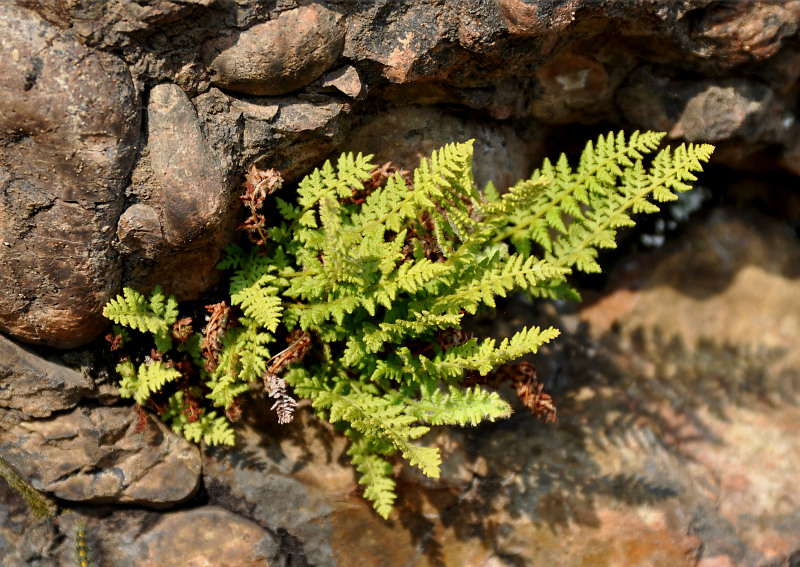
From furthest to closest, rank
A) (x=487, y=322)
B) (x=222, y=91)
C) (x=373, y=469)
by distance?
1. (x=487, y=322)
2. (x=373, y=469)
3. (x=222, y=91)

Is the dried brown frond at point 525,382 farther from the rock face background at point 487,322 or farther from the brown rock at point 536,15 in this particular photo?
the brown rock at point 536,15

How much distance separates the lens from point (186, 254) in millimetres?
4367

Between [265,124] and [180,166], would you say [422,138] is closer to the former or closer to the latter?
[265,124]

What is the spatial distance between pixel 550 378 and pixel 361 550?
83.0 inches

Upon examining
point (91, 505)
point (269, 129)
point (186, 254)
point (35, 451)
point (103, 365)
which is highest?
point (269, 129)

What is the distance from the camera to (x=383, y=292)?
13.6 feet

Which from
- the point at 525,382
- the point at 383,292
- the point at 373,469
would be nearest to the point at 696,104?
the point at 525,382

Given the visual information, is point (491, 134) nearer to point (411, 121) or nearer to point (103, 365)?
point (411, 121)

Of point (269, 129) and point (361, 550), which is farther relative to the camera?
point (361, 550)

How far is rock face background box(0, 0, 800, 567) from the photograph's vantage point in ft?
12.6

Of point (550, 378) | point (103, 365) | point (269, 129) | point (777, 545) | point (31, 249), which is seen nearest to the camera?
point (31, 249)

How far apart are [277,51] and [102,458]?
2.83 meters

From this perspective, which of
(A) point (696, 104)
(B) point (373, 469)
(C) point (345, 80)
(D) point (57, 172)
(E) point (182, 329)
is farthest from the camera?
(A) point (696, 104)

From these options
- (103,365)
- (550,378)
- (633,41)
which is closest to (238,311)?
(103,365)
